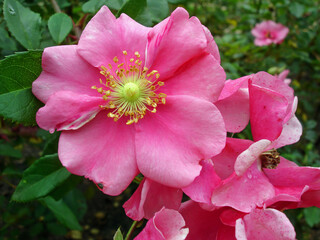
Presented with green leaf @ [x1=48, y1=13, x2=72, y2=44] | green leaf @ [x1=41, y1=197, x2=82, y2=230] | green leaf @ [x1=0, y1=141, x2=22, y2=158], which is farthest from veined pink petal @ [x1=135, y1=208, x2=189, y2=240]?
green leaf @ [x1=0, y1=141, x2=22, y2=158]

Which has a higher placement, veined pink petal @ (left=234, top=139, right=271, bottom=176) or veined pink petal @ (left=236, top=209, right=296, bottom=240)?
veined pink petal @ (left=234, top=139, right=271, bottom=176)

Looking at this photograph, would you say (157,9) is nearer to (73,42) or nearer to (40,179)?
(73,42)

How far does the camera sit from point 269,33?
2.41 m

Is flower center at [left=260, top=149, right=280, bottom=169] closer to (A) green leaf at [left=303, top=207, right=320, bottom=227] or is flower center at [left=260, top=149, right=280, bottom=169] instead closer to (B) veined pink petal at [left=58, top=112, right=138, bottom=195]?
(B) veined pink petal at [left=58, top=112, right=138, bottom=195]

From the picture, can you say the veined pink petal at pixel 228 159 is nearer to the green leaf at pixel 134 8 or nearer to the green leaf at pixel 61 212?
the green leaf at pixel 134 8

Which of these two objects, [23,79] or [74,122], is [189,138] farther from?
[23,79]

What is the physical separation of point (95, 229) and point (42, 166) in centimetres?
159

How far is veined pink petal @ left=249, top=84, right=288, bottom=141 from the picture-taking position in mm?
705

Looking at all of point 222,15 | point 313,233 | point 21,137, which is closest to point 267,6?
point 222,15

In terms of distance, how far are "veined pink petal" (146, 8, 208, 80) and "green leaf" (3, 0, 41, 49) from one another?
42cm

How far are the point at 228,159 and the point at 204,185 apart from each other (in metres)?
0.10

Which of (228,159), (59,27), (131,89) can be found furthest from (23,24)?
(228,159)

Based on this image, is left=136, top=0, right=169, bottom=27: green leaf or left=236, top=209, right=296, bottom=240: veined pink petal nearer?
left=236, top=209, right=296, bottom=240: veined pink petal

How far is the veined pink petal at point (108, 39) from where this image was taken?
70 cm
